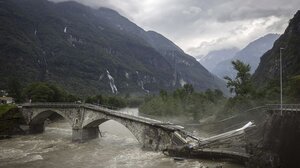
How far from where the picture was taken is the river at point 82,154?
40.8m

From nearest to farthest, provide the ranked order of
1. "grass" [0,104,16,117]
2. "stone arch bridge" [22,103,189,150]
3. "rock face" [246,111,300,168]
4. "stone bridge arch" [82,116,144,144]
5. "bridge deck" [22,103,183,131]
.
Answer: "rock face" [246,111,300,168], "stone arch bridge" [22,103,189,150], "bridge deck" [22,103,183,131], "stone bridge arch" [82,116,144,144], "grass" [0,104,16,117]

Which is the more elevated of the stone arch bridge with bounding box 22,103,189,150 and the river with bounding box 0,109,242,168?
the stone arch bridge with bounding box 22,103,189,150

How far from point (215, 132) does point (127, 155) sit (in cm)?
1688

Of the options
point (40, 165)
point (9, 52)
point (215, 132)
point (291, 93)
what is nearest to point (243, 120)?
point (215, 132)

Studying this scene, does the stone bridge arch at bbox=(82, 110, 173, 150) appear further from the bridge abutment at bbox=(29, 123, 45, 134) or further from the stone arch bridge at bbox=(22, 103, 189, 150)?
the bridge abutment at bbox=(29, 123, 45, 134)

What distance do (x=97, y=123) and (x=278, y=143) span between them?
39.6m

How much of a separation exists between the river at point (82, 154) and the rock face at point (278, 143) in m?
3.90

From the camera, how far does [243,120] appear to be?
49.9m

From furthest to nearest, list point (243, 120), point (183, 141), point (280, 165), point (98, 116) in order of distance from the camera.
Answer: point (98, 116)
point (243, 120)
point (183, 141)
point (280, 165)

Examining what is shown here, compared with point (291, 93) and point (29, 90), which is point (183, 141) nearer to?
point (291, 93)

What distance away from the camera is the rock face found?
95.9 feet

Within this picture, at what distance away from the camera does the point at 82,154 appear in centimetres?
4912

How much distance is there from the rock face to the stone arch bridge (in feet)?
Answer: 38.5

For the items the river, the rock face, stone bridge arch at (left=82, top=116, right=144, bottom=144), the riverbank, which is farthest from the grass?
the rock face
